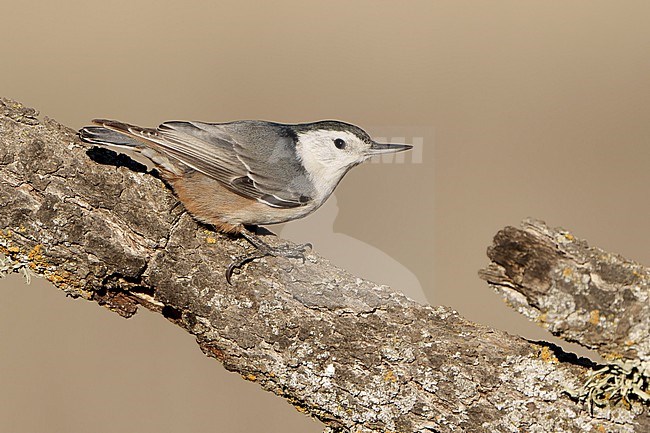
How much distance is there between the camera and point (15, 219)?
220 centimetres

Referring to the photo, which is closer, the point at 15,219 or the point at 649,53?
the point at 15,219

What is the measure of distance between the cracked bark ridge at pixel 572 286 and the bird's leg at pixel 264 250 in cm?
86

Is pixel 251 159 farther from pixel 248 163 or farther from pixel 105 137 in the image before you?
pixel 105 137

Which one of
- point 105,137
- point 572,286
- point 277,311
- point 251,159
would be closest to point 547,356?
point 572,286

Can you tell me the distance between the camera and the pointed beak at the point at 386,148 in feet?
7.41

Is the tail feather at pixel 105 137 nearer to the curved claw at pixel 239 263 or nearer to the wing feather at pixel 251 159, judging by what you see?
the wing feather at pixel 251 159

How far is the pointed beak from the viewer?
226 centimetres

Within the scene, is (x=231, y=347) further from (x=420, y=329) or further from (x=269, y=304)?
(x=420, y=329)

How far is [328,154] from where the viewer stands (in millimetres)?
2535

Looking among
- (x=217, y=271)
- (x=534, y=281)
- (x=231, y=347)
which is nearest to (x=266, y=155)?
(x=217, y=271)

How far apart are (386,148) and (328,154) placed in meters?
0.28

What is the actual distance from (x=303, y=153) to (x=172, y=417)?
2813 mm

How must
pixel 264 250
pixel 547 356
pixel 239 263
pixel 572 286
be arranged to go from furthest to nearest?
pixel 264 250 < pixel 239 263 < pixel 547 356 < pixel 572 286

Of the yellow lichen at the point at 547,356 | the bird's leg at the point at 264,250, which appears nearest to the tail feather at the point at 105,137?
the bird's leg at the point at 264,250
